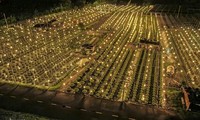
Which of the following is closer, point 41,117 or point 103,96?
point 41,117

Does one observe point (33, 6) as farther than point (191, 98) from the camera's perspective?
Yes

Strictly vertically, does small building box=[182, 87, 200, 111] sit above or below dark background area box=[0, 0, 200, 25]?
below

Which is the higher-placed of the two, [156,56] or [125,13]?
[125,13]

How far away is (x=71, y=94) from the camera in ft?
79.4

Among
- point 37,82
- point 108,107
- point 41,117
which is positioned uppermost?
point 37,82

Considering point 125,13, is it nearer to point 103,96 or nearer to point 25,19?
point 25,19

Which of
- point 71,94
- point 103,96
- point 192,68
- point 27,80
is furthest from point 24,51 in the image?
point 192,68

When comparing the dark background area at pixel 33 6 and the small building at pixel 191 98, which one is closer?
the small building at pixel 191 98

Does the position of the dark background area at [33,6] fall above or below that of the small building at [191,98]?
above

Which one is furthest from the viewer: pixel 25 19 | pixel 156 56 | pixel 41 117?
pixel 25 19

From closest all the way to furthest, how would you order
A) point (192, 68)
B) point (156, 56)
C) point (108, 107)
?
point (108, 107) < point (192, 68) < point (156, 56)

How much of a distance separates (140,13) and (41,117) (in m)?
53.2

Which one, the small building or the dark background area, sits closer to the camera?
the small building

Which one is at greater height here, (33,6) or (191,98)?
(33,6)
